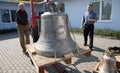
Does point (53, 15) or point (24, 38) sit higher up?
point (53, 15)

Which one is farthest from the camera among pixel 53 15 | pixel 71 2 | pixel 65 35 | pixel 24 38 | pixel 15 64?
pixel 71 2

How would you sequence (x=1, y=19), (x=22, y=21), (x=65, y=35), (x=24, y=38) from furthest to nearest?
1. (x=1, y=19)
2. (x=24, y=38)
3. (x=22, y=21)
4. (x=65, y=35)

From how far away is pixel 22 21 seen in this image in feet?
17.9

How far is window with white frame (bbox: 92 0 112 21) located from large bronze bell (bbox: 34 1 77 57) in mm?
7831

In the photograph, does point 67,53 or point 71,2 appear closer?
point 67,53

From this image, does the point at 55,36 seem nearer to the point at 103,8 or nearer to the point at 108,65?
the point at 108,65

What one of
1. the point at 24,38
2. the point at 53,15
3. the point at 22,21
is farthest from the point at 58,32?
the point at 24,38

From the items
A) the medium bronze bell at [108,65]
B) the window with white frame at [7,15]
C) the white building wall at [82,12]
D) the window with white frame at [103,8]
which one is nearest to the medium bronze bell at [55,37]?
the medium bronze bell at [108,65]

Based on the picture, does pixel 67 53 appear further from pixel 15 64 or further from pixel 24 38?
pixel 24 38

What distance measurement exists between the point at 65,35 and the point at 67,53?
0.44 meters

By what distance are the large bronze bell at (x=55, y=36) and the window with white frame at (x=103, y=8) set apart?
25.7ft

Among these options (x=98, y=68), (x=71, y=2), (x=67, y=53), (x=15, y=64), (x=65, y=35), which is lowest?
(x=15, y=64)

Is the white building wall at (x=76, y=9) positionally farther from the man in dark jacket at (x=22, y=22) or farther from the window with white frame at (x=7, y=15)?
the man in dark jacket at (x=22, y=22)

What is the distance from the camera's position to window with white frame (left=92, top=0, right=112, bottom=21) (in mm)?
10320
